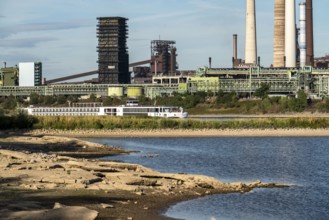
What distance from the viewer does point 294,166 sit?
180 feet

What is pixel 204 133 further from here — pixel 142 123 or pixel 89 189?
pixel 89 189

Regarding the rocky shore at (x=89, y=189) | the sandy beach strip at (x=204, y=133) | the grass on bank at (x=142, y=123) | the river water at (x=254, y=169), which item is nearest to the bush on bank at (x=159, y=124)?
the grass on bank at (x=142, y=123)

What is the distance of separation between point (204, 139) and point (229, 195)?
5910 centimetres

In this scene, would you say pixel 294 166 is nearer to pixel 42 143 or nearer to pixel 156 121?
pixel 42 143

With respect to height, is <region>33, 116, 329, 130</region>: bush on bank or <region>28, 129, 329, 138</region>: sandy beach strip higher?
<region>33, 116, 329, 130</region>: bush on bank

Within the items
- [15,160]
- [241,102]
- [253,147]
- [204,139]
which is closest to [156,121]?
[204,139]

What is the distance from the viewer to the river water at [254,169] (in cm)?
3098

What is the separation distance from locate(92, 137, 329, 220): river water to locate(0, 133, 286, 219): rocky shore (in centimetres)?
128

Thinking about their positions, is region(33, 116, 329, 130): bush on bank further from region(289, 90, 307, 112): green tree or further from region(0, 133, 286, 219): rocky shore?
region(289, 90, 307, 112): green tree

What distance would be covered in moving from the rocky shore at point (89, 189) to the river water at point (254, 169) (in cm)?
128

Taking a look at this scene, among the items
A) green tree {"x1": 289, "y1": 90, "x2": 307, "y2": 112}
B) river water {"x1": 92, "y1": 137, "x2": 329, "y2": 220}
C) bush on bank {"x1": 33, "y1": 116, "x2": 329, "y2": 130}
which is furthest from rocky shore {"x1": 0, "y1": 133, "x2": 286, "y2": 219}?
green tree {"x1": 289, "y1": 90, "x2": 307, "y2": 112}

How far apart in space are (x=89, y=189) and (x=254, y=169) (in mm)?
20851

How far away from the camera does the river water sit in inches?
1220

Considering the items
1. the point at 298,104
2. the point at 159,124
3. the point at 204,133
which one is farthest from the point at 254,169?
the point at 298,104
